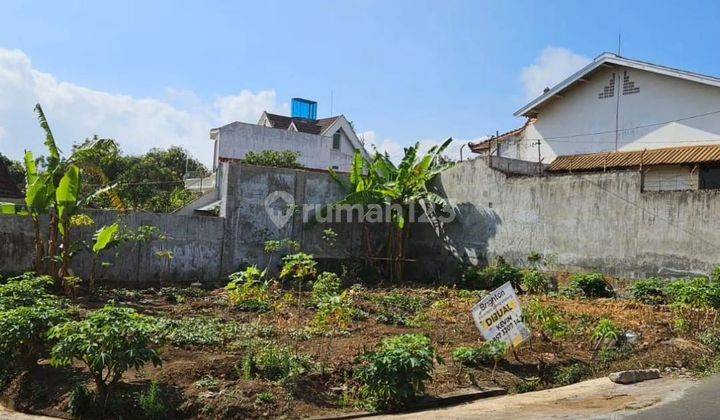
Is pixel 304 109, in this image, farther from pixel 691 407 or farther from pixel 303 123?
pixel 691 407

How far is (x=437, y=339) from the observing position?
29.7 feet

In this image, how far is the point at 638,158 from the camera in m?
18.9

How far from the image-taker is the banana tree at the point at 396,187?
17250 millimetres

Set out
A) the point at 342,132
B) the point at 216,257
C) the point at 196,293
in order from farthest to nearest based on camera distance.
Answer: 1. the point at 342,132
2. the point at 216,257
3. the point at 196,293

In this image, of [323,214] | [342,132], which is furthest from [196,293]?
[342,132]

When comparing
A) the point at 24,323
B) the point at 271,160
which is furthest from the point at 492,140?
the point at 24,323

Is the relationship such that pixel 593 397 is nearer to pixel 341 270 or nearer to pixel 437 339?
pixel 437 339

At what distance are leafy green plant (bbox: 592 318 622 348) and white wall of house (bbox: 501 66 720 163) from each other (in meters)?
13.4

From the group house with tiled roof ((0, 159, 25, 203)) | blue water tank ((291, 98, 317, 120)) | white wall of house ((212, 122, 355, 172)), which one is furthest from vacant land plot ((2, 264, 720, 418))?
blue water tank ((291, 98, 317, 120))

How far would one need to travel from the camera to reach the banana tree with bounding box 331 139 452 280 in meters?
17.2

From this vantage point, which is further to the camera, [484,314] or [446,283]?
[446,283]

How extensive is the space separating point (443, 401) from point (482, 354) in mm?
1392

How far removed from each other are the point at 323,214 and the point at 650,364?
11212 millimetres

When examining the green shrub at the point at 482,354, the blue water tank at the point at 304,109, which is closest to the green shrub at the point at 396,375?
the green shrub at the point at 482,354
